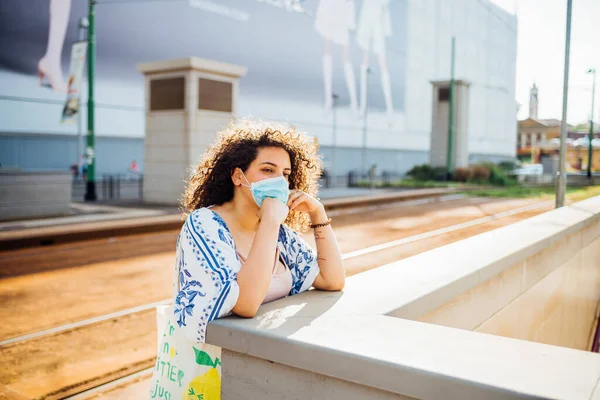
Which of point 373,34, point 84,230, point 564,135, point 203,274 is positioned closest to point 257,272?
point 203,274

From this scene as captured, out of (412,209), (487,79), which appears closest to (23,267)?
(412,209)

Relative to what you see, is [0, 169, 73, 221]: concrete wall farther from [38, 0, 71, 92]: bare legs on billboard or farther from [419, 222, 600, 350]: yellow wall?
[38, 0, 71, 92]: bare legs on billboard

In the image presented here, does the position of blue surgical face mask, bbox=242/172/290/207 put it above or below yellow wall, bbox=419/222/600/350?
above

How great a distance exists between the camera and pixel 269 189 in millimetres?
2754

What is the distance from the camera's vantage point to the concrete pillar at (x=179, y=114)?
17.7m

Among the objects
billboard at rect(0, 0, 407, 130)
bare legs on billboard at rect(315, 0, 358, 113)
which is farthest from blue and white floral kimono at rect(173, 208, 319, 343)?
bare legs on billboard at rect(315, 0, 358, 113)

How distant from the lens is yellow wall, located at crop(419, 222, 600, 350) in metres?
3.56

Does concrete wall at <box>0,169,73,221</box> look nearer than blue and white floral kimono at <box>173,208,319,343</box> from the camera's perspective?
No

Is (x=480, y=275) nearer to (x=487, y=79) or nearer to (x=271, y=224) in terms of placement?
(x=271, y=224)

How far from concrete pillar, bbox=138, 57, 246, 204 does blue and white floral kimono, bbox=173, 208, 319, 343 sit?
1515cm

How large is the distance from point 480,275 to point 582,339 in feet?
15.9

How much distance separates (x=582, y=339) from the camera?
298 inches

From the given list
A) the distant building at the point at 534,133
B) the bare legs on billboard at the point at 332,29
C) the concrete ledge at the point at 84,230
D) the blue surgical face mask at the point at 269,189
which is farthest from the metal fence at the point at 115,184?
the distant building at the point at 534,133

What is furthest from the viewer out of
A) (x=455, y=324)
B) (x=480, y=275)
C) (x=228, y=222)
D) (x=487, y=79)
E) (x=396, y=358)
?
(x=487, y=79)
